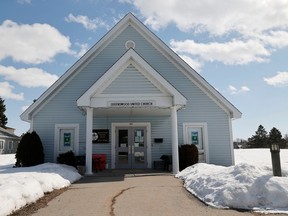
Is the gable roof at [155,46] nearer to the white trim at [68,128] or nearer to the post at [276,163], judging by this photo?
the white trim at [68,128]

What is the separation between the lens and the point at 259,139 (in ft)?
256

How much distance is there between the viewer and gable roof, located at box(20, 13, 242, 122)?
17.2 meters

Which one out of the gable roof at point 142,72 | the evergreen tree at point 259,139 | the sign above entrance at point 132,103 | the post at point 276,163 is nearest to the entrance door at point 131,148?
the sign above entrance at point 132,103

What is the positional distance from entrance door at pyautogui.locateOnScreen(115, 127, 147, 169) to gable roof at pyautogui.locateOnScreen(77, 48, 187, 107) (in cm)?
415

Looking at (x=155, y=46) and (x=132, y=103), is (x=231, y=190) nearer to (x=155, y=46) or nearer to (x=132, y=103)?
(x=132, y=103)

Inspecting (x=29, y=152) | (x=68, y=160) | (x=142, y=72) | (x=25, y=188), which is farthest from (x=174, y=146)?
(x=25, y=188)

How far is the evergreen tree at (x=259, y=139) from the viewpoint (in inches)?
3002

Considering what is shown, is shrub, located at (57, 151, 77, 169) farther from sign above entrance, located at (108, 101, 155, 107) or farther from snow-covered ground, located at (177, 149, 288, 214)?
snow-covered ground, located at (177, 149, 288, 214)

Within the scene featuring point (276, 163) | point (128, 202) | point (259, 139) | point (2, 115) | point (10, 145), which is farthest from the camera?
point (259, 139)

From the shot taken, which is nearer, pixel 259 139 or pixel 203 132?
pixel 203 132

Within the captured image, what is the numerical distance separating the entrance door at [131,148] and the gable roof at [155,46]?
4.22 m

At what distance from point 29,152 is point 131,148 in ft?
17.9

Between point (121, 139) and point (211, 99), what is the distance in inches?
225

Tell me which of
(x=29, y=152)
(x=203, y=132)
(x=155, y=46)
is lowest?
(x=29, y=152)
